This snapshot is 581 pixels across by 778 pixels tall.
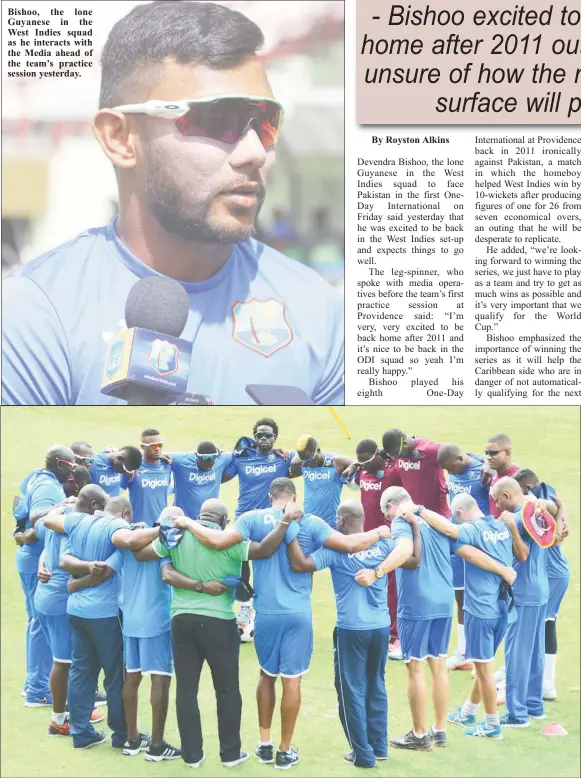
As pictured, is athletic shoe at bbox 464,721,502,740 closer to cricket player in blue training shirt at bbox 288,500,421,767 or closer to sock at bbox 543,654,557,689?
cricket player in blue training shirt at bbox 288,500,421,767

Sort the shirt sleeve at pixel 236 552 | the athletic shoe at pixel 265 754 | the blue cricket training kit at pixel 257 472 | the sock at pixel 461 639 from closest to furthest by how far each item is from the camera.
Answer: the shirt sleeve at pixel 236 552 → the athletic shoe at pixel 265 754 → the sock at pixel 461 639 → the blue cricket training kit at pixel 257 472

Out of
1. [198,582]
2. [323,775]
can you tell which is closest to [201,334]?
[198,582]

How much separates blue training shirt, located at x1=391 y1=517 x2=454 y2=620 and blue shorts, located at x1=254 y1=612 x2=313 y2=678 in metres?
1.01

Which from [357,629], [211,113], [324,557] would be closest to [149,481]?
[324,557]

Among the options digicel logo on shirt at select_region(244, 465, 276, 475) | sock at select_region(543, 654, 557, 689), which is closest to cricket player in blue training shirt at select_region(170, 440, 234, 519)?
digicel logo on shirt at select_region(244, 465, 276, 475)

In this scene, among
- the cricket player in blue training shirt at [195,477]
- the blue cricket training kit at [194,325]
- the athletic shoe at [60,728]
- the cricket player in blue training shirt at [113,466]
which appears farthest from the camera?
the blue cricket training kit at [194,325]

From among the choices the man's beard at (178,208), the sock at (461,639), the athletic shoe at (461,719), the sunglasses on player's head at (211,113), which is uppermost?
the sunglasses on player's head at (211,113)

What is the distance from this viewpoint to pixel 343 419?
20.0 meters

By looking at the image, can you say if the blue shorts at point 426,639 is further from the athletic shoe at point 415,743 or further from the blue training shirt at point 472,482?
the blue training shirt at point 472,482

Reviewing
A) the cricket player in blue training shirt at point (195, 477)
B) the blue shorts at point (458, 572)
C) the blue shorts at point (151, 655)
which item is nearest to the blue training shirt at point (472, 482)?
the blue shorts at point (458, 572)

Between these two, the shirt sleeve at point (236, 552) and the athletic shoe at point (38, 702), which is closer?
the shirt sleeve at point (236, 552)

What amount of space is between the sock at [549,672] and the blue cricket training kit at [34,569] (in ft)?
16.4

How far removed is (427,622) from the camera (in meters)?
10.2

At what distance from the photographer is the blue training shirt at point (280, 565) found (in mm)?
9594
